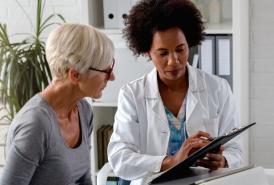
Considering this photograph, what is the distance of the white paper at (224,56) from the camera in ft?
9.40

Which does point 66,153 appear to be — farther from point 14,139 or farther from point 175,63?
point 175,63

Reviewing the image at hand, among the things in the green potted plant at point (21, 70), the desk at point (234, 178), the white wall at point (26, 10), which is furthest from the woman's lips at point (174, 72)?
the white wall at point (26, 10)

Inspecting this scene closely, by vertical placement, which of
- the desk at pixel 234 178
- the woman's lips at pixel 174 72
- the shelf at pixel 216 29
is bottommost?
the desk at pixel 234 178

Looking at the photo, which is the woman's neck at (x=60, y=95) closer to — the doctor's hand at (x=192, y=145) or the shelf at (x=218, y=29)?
the doctor's hand at (x=192, y=145)

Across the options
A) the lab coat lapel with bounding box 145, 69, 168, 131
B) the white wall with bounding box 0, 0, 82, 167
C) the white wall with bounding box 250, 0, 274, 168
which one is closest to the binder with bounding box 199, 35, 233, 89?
the white wall with bounding box 250, 0, 274, 168

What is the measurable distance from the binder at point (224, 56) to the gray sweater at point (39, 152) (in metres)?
1.26

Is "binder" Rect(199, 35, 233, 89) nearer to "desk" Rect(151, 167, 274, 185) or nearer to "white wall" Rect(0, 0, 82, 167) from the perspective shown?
"white wall" Rect(0, 0, 82, 167)

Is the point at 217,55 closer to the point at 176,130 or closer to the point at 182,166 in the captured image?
the point at 176,130

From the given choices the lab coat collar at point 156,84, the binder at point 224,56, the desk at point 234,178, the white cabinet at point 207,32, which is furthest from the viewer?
the binder at point 224,56

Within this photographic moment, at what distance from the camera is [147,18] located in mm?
2117

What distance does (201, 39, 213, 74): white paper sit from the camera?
288 cm

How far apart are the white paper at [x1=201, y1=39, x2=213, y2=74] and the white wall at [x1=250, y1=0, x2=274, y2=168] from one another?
0.69 ft

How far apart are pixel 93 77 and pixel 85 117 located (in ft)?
0.80

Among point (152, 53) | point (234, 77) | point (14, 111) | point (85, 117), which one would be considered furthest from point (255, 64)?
point (14, 111)
